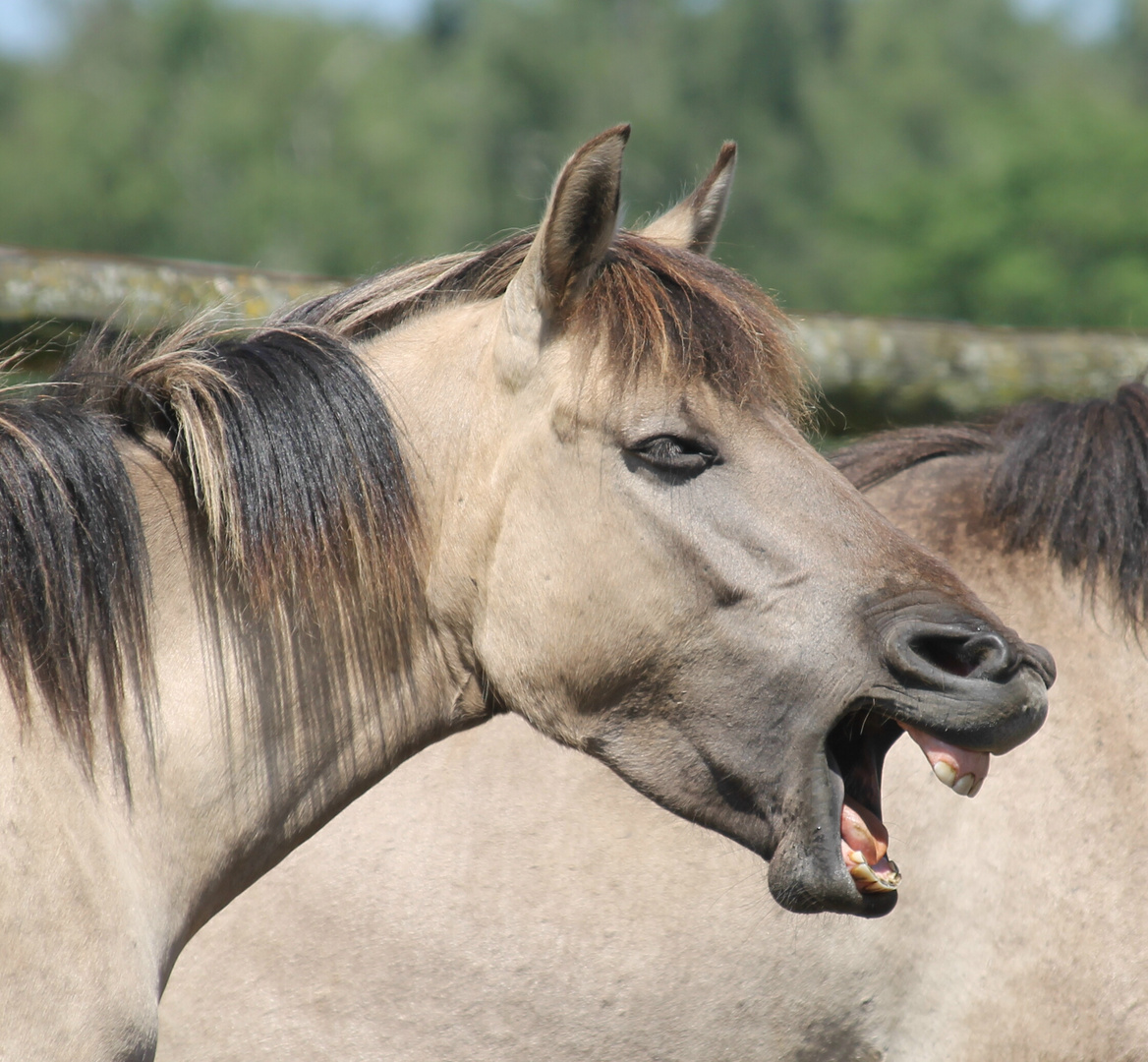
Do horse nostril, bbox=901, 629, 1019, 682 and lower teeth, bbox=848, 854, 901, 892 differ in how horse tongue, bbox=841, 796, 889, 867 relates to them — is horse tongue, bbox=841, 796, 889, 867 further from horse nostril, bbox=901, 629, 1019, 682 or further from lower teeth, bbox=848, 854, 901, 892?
horse nostril, bbox=901, 629, 1019, 682

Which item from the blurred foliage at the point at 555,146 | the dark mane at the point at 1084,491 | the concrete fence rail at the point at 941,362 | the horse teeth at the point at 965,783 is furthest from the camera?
the blurred foliage at the point at 555,146

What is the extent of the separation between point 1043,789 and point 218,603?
2050mm

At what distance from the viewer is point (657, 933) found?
2672mm

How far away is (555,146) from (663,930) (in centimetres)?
3669

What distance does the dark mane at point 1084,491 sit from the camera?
299cm

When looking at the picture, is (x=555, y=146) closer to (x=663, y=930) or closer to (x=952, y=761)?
(x=663, y=930)

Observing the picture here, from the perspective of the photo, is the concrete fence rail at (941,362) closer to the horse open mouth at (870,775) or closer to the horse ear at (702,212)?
the horse ear at (702,212)

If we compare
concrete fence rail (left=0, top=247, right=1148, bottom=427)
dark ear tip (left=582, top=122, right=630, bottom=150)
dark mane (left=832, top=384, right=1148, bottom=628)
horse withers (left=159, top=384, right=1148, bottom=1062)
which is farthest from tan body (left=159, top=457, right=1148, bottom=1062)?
concrete fence rail (left=0, top=247, right=1148, bottom=427)

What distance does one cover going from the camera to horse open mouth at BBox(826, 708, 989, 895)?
1.98 metres

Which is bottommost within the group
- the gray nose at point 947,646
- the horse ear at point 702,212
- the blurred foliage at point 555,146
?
the blurred foliage at point 555,146

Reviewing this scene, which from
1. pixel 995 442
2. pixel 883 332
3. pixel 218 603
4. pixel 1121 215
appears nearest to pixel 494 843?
pixel 218 603

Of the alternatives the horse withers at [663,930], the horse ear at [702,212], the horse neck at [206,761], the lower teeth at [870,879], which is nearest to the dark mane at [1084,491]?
the horse withers at [663,930]

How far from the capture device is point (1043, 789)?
2793 millimetres

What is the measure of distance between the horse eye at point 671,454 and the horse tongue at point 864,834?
67 cm
